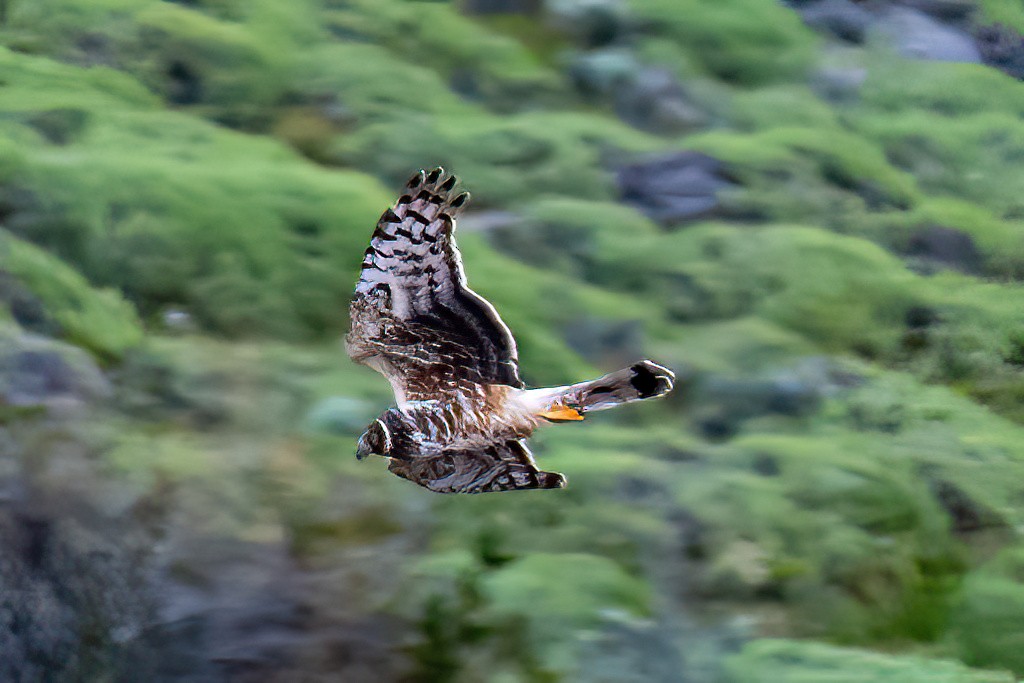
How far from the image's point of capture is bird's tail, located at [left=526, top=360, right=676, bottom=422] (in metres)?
0.84

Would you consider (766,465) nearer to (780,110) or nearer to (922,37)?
(780,110)

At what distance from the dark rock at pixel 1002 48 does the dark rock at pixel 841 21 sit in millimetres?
340

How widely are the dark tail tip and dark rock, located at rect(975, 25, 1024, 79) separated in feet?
9.16

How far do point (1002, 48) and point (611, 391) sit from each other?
9.40ft

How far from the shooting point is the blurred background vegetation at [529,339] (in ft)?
6.07

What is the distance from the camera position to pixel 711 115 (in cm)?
283

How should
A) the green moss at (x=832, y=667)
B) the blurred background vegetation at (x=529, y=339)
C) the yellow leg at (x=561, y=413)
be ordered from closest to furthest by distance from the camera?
1. the yellow leg at (x=561, y=413)
2. the green moss at (x=832, y=667)
3. the blurred background vegetation at (x=529, y=339)

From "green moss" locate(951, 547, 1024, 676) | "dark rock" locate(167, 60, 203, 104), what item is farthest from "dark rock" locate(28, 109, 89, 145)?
"green moss" locate(951, 547, 1024, 676)

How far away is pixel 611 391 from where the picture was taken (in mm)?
870

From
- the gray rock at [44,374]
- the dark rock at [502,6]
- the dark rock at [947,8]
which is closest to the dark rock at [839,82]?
the dark rock at [947,8]

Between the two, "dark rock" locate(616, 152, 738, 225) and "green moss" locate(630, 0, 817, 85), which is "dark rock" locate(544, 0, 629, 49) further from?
"dark rock" locate(616, 152, 738, 225)

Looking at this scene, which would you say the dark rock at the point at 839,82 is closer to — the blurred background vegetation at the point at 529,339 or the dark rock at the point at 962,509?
the blurred background vegetation at the point at 529,339

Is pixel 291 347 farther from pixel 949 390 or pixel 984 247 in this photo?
pixel 984 247

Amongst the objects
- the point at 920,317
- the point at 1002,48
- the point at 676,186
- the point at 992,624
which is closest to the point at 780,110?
the point at 676,186
